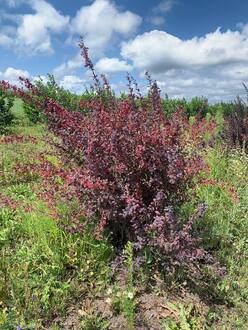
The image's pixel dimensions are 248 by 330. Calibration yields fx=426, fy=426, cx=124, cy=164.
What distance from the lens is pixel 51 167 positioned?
4156 mm

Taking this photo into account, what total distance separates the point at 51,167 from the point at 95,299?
53.1 inches

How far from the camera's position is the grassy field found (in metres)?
3.25

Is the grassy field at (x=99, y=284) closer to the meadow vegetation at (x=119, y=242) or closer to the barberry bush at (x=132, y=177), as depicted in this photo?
the meadow vegetation at (x=119, y=242)

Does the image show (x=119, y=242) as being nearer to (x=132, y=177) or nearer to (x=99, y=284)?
(x=99, y=284)

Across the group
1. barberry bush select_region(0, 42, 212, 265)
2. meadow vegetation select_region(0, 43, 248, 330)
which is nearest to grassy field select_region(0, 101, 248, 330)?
meadow vegetation select_region(0, 43, 248, 330)

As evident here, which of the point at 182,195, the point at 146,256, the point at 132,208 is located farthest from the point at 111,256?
Result: the point at 182,195

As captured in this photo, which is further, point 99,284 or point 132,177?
point 132,177

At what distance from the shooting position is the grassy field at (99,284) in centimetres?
325

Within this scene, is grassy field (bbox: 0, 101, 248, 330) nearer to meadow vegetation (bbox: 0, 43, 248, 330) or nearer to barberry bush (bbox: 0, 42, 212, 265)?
meadow vegetation (bbox: 0, 43, 248, 330)

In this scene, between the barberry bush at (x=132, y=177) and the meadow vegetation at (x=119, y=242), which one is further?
the barberry bush at (x=132, y=177)

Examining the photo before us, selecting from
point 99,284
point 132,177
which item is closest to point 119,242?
point 99,284

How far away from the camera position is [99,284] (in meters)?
3.65

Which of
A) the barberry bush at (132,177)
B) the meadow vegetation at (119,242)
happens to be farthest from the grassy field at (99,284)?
the barberry bush at (132,177)

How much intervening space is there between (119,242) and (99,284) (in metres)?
0.60
